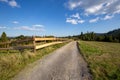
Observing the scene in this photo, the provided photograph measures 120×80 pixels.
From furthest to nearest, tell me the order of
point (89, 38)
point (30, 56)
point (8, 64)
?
point (89, 38), point (30, 56), point (8, 64)

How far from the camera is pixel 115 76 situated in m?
5.48

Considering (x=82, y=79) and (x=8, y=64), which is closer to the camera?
(x=82, y=79)

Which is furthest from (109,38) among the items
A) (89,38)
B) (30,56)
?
(30,56)

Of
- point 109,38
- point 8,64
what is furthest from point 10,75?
point 109,38

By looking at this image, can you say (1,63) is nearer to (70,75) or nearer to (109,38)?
(70,75)

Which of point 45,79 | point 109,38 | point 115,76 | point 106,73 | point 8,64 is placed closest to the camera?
point 45,79

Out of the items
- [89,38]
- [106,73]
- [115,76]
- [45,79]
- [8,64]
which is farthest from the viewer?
[89,38]

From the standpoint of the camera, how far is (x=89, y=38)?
89.3 m

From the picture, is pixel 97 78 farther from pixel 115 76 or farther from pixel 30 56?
pixel 30 56

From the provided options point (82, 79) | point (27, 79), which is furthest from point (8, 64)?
point (82, 79)

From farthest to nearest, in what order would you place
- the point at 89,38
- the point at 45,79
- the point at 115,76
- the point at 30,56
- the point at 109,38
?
the point at 89,38 < the point at 109,38 < the point at 30,56 < the point at 115,76 < the point at 45,79

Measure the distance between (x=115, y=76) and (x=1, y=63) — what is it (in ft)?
18.5

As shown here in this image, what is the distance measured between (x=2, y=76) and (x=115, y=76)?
473 centimetres

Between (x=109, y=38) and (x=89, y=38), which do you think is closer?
(x=109, y=38)
